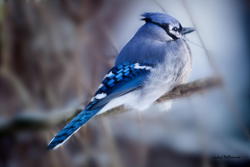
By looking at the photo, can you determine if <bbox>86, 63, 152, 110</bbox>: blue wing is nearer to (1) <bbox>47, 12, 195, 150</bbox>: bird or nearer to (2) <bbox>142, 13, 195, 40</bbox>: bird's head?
(1) <bbox>47, 12, 195, 150</bbox>: bird

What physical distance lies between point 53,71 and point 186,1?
54cm

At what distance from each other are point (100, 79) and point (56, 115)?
0.18 metres

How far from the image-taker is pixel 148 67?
0.95m

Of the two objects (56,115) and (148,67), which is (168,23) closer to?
(148,67)

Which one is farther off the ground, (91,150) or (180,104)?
(180,104)

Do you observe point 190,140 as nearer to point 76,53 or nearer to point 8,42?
point 76,53

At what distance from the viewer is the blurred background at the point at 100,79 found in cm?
91

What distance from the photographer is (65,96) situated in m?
1.26

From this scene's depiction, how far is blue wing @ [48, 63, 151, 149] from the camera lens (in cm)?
86

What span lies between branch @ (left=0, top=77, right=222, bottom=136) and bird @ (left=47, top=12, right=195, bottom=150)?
2cm

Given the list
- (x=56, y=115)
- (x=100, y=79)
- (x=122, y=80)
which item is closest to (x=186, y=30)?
(x=122, y=80)

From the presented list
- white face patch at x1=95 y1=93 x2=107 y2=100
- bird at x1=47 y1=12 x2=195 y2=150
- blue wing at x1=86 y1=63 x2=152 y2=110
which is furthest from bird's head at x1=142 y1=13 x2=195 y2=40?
white face patch at x1=95 y1=93 x2=107 y2=100

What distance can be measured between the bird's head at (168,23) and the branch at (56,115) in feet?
0.42

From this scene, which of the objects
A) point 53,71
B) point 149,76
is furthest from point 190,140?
point 53,71
